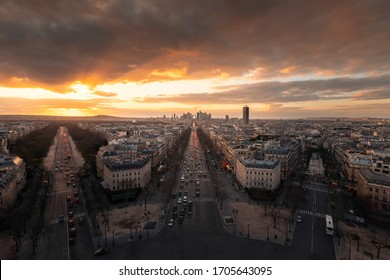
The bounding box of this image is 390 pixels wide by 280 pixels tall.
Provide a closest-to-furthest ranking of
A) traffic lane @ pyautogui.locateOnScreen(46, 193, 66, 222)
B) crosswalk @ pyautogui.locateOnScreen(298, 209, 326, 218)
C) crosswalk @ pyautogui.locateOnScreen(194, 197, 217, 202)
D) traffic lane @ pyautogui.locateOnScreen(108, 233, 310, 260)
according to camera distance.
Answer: traffic lane @ pyautogui.locateOnScreen(108, 233, 310, 260)
traffic lane @ pyautogui.locateOnScreen(46, 193, 66, 222)
crosswalk @ pyautogui.locateOnScreen(298, 209, 326, 218)
crosswalk @ pyautogui.locateOnScreen(194, 197, 217, 202)

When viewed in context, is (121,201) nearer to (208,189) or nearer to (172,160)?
(208,189)

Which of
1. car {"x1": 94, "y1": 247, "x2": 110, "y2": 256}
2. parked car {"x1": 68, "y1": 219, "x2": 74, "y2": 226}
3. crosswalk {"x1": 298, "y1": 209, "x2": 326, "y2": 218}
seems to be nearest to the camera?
car {"x1": 94, "y1": 247, "x2": 110, "y2": 256}

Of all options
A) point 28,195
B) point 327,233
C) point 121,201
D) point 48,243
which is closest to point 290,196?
point 327,233

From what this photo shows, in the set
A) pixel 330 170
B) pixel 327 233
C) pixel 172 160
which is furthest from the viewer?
pixel 172 160

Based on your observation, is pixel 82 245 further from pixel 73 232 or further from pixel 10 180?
pixel 10 180

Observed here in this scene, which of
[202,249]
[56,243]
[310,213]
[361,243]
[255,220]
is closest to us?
[202,249]

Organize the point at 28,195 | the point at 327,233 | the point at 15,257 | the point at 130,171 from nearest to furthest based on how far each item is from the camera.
A: 1. the point at 15,257
2. the point at 327,233
3. the point at 28,195
4. the point at 130,171

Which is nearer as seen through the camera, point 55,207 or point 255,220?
point 255,220

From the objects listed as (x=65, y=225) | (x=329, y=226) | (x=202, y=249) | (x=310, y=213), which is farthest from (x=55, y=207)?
(x=329, y=226)

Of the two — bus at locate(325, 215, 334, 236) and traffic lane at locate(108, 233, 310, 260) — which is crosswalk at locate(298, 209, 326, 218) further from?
traffic lane at locate(108, 233, 310, 260)

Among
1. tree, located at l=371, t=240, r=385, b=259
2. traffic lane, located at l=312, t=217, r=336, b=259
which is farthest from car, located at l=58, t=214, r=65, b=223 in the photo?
tree, located at l=371, t=240, r=385, b=259

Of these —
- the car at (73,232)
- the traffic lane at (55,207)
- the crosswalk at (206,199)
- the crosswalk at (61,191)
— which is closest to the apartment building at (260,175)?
the crosswalk at (206,199)
